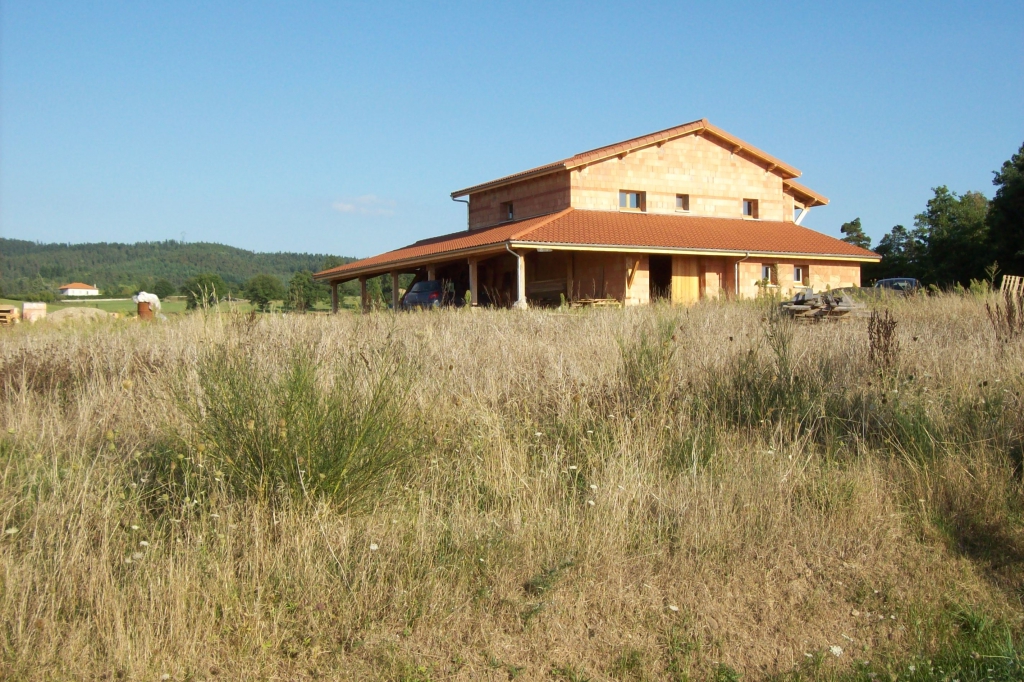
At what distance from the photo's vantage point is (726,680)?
3.75 meters

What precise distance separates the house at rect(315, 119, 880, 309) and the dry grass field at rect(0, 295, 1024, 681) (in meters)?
17.1

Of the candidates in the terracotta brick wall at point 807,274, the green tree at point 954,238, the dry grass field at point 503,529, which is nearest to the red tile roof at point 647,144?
the terracotta brick wall at point 807,274

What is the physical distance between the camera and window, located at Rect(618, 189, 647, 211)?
28562mm

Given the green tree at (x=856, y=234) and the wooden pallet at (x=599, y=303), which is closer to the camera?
the wooden pallet at (x=599, y=303)

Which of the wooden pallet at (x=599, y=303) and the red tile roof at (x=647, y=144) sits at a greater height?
the red tile roof at (x=647, y=144)

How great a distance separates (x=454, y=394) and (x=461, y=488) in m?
1.97

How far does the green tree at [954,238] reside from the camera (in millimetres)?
38069

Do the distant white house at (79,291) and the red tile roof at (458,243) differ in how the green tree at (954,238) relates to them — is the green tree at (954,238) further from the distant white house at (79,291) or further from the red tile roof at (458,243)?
the distant white house at (79,291)

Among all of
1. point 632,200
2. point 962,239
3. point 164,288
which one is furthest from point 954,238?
point 164,288

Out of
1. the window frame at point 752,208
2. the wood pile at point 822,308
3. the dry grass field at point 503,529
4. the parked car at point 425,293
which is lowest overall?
the dry grass field at point 503,529

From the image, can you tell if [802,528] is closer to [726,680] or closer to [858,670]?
[858,670]

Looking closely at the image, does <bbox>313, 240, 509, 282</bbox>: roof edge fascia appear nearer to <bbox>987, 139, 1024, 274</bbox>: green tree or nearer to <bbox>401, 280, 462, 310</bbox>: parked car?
<bbox>401, 280, 462, 310</bbox>: parked car

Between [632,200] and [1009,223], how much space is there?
18865 mm

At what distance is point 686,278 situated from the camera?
27016 millimetres
